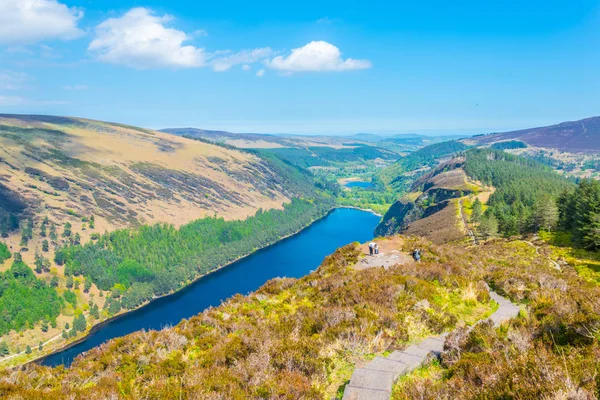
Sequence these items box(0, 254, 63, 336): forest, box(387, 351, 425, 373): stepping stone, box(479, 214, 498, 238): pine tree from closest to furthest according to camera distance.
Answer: box(387, 351, 425, 373): stepping stone
box(479, 214, 498, 238): pine tree
box(0, 254, 63, 336): forest

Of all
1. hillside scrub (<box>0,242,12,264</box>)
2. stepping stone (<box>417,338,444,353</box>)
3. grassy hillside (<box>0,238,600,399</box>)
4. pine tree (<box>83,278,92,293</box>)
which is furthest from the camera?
hillside scrub (<box>0,242,12,264</box>)

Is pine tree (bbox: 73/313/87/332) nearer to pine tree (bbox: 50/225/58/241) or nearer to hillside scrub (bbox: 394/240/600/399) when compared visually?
pine tree (bbox: 50/225/58/241)

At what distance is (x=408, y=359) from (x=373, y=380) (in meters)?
2.09

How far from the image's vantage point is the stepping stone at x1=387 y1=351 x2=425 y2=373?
10.0 meters

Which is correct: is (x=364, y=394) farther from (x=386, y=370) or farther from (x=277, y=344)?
(x=277, y=344)

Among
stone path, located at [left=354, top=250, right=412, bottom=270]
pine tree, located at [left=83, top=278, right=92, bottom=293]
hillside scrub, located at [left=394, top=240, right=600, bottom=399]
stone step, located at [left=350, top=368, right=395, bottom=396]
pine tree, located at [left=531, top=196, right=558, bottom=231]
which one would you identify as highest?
hillside scrub, located at [left=394, top=240, right=600, bottom=399]

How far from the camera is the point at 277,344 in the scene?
1222cm

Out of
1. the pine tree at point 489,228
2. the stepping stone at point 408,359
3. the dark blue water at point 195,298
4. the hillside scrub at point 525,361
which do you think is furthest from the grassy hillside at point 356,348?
the dark blue water at point 195,298

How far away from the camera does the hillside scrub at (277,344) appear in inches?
394

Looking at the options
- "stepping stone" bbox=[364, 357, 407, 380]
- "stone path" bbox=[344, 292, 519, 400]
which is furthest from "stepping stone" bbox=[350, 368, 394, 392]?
"stepping stone" bbox=[364, 357, 407, 380]

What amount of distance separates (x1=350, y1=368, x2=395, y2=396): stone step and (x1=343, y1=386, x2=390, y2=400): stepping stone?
0.44 ft

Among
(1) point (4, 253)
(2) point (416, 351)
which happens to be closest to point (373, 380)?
(2) point (416, 351)

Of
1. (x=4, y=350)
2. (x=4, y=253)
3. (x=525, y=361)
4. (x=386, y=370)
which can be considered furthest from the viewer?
(x=4, y=253)

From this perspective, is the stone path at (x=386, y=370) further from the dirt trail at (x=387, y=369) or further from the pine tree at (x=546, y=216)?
the pine tree at (x=546, y=216)
